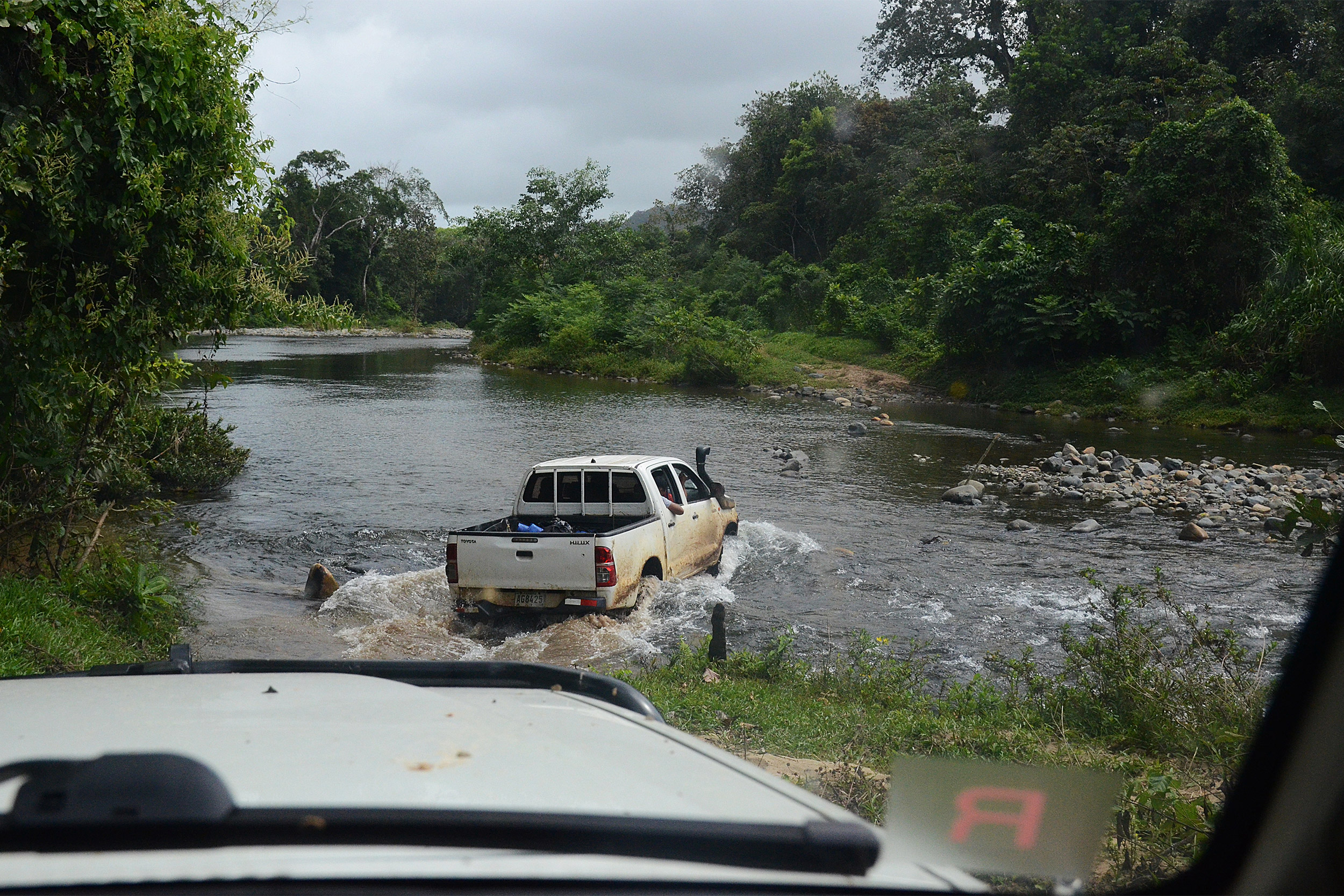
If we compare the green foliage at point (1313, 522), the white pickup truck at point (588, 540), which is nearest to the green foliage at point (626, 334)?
the white pickup truck at point (588, 540)

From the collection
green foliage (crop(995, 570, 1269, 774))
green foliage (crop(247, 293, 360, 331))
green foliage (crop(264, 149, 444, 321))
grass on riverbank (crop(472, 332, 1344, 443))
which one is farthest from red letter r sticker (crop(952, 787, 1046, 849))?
green foliage (crop(264, 149, 444, 321))

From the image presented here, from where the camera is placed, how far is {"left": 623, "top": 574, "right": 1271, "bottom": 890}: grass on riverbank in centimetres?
452

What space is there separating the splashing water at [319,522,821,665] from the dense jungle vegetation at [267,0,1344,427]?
14.2ft

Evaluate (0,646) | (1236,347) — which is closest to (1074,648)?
(0,646)

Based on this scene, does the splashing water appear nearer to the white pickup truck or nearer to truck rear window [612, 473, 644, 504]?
the white pickup truck

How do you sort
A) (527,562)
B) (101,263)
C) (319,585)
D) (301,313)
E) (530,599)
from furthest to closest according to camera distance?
(319,585) < (530,599) < (527,562) < (301,313) < (101,263)

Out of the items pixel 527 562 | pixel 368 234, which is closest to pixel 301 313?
pixel 527 562

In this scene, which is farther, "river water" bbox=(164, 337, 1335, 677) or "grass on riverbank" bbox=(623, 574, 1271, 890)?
"river water" bbox=(164, 337, 1335, 677)

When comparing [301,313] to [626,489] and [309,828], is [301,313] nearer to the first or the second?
[626,489]

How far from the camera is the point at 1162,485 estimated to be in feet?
62.2

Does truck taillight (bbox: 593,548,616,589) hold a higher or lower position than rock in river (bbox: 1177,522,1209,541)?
higher

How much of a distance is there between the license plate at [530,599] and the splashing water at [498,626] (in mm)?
268

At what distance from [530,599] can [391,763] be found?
27.1 ft

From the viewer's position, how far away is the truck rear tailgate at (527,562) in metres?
9.88
